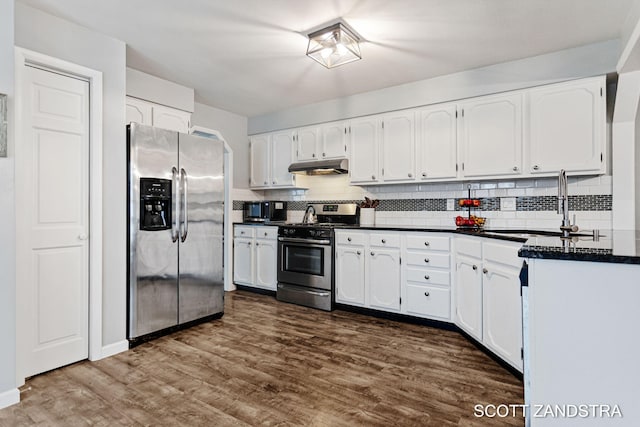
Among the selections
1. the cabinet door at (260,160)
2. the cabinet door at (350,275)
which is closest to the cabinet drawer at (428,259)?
the cabinet door at (350,275)

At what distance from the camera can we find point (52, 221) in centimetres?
244

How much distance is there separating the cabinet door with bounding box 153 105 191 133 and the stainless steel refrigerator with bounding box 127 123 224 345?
0.65m

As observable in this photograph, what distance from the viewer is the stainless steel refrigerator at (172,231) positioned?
2877 millimetres

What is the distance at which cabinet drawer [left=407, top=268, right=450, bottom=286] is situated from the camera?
3.26 metres

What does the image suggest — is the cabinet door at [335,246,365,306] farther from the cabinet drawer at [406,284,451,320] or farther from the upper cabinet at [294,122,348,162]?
the upper cabinet at [294,122,348,162]

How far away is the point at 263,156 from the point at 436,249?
9.53 ft

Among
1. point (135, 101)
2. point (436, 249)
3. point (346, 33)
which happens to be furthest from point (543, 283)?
point (135, 101)

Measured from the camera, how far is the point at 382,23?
8.41 feet

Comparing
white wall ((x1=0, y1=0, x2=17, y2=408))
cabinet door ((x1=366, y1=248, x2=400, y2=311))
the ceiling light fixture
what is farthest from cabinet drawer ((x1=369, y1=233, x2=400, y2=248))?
white wall ((x1=0, y1=0, x2=17, y2=408))

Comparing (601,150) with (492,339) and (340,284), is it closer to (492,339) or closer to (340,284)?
(492,339)

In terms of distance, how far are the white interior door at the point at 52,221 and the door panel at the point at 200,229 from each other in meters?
0.79

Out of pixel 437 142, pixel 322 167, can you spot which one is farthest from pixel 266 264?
pixel 437 142

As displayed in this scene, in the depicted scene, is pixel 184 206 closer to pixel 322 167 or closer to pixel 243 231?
pixel 243 231

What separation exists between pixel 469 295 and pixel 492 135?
157 cm
